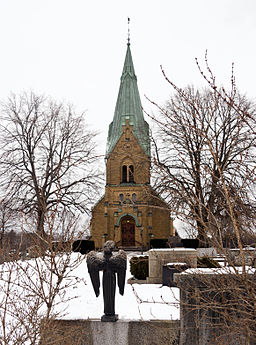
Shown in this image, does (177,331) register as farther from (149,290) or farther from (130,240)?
(130,240)

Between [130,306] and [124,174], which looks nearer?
[130,306]

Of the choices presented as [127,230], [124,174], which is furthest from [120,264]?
[124,174]

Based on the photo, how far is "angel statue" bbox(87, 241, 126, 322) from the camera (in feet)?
23.6

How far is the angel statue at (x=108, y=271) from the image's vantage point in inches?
283

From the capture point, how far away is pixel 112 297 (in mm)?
7230

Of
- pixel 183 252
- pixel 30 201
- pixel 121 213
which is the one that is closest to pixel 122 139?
pixel 121 213

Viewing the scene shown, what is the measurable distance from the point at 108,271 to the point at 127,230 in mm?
31170

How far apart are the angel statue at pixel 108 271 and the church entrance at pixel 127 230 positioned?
30442 mm

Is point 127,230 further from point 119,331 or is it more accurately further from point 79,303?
point 119,331

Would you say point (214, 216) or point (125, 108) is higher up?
point (125, 108)

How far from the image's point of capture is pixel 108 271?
7.22 metres

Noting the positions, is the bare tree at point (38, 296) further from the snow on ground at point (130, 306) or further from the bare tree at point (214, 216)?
the bare tree at point (214, 216)

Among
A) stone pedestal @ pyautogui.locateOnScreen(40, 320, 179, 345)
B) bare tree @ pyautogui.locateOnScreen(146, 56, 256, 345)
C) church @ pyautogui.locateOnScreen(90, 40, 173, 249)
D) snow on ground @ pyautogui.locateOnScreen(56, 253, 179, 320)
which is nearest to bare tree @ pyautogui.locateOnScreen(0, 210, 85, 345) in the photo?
snow on ground @ pyautogui.locateOnScreen(56, 253, 179, 320)

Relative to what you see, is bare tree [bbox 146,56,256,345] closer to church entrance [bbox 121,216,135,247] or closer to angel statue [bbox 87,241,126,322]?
angel statue [bbox 87,241,126,322]
